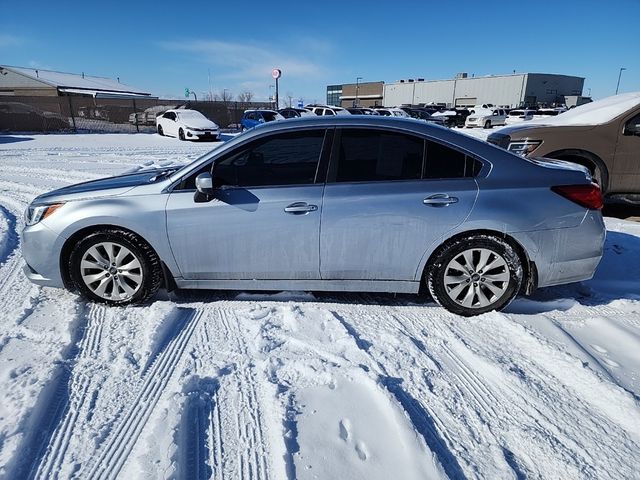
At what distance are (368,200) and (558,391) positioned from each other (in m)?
1.81

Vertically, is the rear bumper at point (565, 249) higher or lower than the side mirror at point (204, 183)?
lower

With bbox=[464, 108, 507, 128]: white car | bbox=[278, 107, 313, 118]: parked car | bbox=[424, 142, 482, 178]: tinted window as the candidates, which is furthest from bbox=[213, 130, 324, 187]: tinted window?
bbox=[464, 108, 507, 128]: white car

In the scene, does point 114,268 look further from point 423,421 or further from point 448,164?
point 448,164

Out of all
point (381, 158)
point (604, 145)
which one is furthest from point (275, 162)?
point (604, 145)

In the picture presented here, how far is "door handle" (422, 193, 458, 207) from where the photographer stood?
10.4 feet

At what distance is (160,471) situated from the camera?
1941 millimetres

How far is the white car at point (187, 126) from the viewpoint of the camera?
733 inches

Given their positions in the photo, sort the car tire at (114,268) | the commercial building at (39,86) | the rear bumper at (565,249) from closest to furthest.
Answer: the rear bumper at (565,249) → the car tire at (114,268) → the commercial building at (39,86)

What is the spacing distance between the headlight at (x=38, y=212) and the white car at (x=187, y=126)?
15.9 metres

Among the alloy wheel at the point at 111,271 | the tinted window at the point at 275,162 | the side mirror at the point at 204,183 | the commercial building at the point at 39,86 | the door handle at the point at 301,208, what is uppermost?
the commercial building at the point at 39,86

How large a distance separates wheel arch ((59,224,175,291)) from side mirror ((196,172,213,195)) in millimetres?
705

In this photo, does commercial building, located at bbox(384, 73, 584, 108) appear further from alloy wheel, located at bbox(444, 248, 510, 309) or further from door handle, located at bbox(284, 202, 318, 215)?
door handle, located at bbox(284, 202, 318, 215)

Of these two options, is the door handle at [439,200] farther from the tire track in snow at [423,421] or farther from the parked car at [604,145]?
the parked car at [604,145]

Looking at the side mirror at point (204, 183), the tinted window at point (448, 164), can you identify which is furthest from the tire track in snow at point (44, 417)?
the tinted window at point (448, 164)
